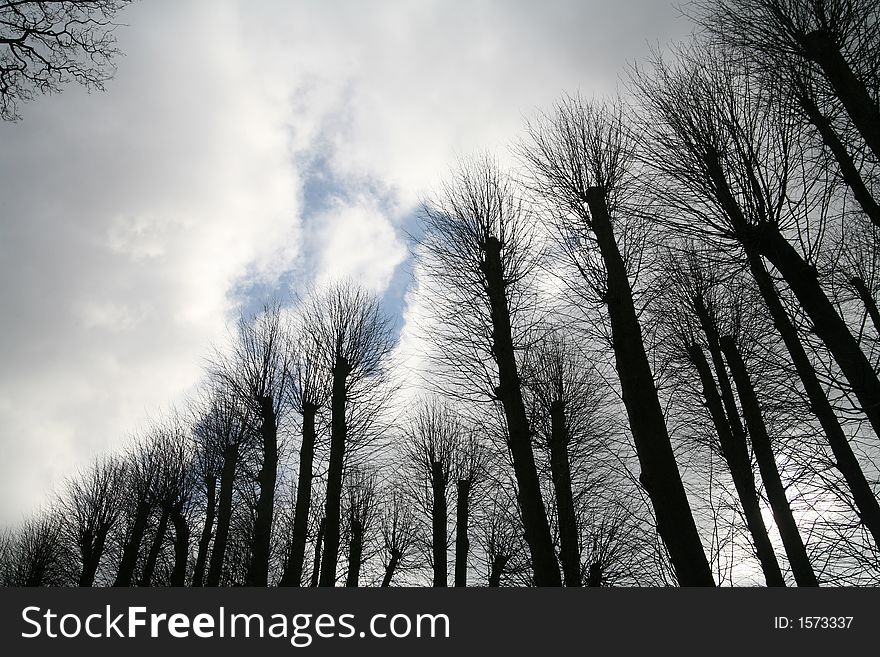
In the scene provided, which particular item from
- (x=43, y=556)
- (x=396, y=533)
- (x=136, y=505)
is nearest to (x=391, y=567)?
(x=396, y=533)

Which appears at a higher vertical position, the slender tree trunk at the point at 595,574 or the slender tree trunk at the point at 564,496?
the slender tree trunk at the point at 564,496

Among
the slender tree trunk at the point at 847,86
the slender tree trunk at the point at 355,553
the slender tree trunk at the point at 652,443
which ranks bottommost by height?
the slender tree trunk at the point at 652,443

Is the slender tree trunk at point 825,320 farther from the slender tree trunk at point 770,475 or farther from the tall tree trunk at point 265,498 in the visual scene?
the tall tree trunk at point 265,498

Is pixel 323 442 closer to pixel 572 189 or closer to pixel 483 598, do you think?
pixel 572 189

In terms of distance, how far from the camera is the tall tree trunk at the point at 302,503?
36.1 ft

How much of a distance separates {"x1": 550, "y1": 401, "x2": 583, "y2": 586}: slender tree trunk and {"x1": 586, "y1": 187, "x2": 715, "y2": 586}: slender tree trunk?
5.98 metres

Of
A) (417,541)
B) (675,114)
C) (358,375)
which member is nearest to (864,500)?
(675,114)

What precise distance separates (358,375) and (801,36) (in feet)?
34.9

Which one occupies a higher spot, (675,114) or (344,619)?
(675,114)

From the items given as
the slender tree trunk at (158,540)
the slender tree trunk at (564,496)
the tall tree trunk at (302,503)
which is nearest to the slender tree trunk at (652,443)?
the slender tree trunk at (564,496)

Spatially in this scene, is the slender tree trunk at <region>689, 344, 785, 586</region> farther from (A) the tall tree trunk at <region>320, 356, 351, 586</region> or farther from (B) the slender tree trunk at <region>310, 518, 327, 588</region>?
(B) the slender tree trunk at <region>310, 518, 327, 588</region>

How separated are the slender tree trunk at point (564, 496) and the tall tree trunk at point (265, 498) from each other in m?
6.72

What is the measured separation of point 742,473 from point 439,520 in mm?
9346

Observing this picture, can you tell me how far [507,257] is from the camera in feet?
32.1
